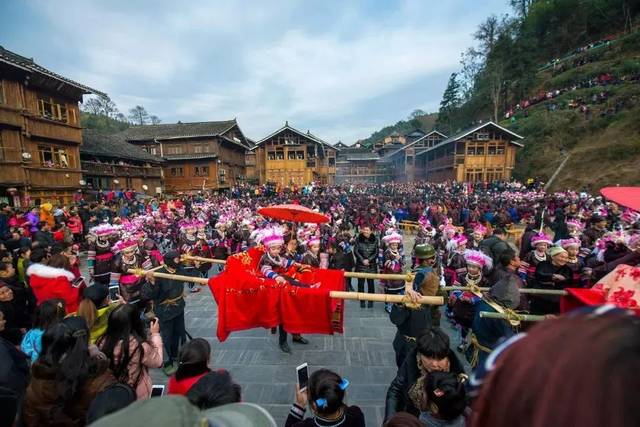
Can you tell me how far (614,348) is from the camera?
68cm

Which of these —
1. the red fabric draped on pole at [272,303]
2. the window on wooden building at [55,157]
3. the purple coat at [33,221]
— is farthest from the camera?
the window on wooden building at [55,157]

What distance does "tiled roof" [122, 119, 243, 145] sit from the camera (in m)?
37.5

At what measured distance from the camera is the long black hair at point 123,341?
2832mm

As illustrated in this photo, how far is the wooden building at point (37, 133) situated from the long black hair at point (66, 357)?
20029 mm

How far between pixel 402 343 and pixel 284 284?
1.82 meters

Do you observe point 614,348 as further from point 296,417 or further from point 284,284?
point 284,284

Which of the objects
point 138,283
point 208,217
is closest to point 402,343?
point 138,283

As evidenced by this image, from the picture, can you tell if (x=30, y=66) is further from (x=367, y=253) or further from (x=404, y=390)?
(x=404, y=390)

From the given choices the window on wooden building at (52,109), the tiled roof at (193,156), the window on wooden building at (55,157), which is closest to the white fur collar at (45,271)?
the window on wooden building at (55,157)

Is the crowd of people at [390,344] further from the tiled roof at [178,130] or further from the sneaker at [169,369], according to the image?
the tiled roof at [178,130]

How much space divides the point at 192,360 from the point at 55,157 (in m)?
25.9

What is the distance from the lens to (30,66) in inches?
707

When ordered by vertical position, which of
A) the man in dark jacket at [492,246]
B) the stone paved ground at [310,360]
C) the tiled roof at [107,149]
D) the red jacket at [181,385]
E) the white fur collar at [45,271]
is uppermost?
the tiled roof at [107,149]

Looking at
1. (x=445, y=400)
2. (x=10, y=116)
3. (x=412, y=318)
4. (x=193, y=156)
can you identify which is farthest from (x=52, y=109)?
(x=445, y=400)
